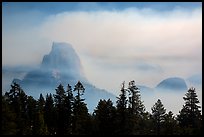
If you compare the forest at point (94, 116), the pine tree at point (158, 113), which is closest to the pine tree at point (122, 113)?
the forest at point (94, 116)

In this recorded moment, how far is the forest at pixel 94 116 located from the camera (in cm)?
2795

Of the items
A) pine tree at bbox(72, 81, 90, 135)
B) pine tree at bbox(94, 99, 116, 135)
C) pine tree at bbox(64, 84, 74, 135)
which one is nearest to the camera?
pine tree at bbox(94, 99, 116, 135)

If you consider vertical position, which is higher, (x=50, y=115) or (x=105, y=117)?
(x=50, y=115)

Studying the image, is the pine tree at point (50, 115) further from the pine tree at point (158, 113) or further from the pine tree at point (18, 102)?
the pine tree at point (158, 113)

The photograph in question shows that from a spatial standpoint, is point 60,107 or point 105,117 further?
point 60,107

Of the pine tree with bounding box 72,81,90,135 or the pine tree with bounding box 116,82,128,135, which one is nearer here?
the pine tree with bounding box 116,82,128,135

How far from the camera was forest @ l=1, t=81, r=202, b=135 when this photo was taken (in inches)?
1101

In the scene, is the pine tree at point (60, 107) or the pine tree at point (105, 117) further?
the pine tree at point (60, 107)

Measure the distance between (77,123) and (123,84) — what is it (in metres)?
6.17

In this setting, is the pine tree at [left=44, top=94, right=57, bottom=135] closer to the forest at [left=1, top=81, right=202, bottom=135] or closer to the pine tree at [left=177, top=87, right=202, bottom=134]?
the forest at [left=1, top=81, right=202, bottom=135]

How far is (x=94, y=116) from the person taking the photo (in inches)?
1189

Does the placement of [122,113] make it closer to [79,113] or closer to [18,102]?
[79,113]

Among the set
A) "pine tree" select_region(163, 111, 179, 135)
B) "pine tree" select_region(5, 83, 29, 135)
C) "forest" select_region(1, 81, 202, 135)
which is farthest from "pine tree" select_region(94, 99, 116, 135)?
"pine tree" select_region(5, 83, 29, 135)

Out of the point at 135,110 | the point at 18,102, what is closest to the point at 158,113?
the point at 135,110
